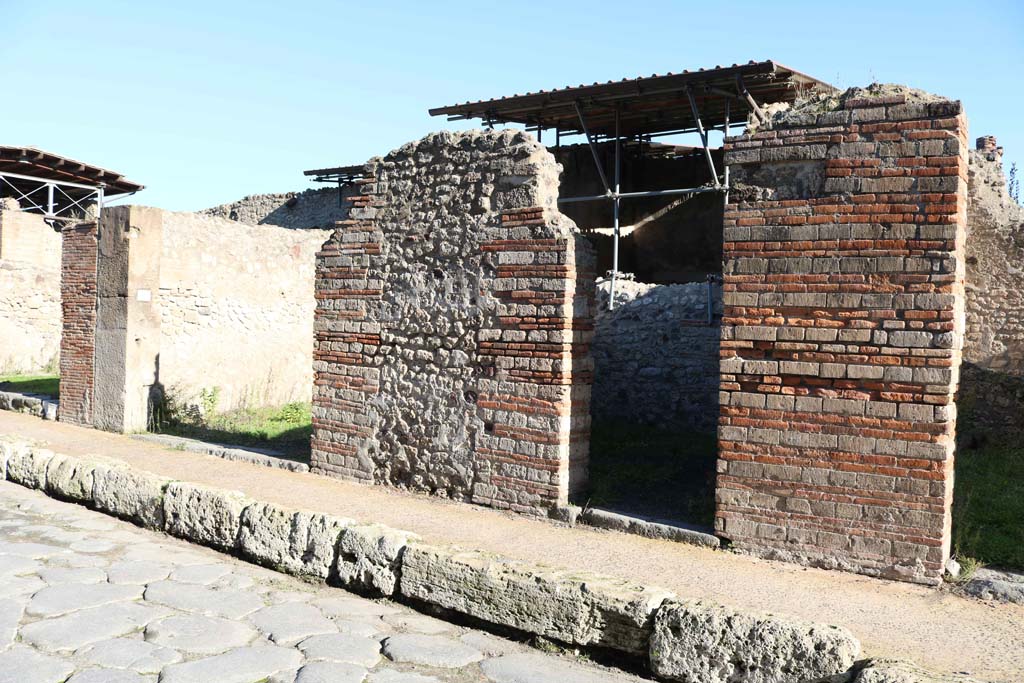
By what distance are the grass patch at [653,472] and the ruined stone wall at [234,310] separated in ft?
19.0

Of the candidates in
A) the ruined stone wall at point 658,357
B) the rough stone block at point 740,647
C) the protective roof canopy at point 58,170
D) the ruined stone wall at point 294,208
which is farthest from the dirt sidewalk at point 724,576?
the protective roof canopy at point 58,170

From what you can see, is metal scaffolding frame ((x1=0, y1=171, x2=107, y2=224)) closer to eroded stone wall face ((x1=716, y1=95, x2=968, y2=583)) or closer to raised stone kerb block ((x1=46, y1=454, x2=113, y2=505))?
raised stone kerb block ((x1=46, y1=454, x2=113, y2=505))

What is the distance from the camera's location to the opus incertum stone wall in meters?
6.59

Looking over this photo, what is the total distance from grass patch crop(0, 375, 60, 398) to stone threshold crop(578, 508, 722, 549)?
9.35 metres

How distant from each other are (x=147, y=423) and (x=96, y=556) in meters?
5.96

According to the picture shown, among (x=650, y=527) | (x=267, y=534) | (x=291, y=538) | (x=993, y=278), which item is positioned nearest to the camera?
(x=291, y=538)

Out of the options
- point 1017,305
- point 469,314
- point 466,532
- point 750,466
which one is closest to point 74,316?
point 469,314

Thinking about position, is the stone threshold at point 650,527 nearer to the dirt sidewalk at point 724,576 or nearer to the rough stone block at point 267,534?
the dirt sidewalk at point 724,576

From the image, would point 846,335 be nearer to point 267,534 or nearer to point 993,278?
point 267,534

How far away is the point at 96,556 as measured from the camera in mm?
5121

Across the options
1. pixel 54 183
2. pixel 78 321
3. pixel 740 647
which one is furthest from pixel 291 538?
pixel 54 183

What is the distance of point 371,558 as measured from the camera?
4.70 meters

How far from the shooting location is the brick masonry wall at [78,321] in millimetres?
10695

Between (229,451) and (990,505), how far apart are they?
7129 millimetres
